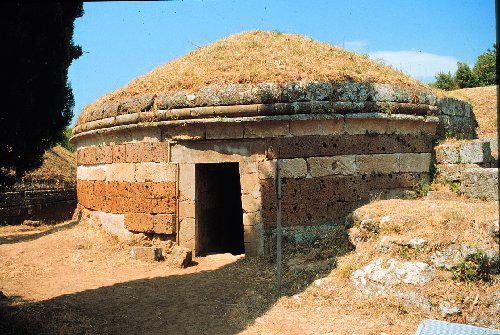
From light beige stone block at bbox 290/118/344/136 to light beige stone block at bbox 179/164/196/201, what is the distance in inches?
77.1

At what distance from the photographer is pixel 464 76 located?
892 inches

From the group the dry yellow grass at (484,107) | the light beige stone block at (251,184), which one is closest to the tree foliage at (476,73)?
the dry yellow grass at (484,107)

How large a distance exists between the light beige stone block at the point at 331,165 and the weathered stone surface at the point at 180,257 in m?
2.58

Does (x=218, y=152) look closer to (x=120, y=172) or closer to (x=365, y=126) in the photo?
(x=120, y=172)

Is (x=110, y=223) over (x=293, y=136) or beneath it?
beneath

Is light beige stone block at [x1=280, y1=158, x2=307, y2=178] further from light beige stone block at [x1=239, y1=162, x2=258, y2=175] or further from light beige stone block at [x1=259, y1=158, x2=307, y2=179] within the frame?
light beige stone block at [x1=239, y1=162, x2=258, y2=175]

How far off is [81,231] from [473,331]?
802cm

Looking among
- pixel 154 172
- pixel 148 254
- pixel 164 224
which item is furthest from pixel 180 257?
pixel 154 172

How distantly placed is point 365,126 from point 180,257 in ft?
13.2

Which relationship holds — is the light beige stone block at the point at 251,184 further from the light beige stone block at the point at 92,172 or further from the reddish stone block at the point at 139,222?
the light beige stone block at the point at 92,172

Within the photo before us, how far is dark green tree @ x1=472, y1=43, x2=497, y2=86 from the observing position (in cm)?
2122

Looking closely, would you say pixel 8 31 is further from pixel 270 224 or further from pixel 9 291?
pixel 270 224

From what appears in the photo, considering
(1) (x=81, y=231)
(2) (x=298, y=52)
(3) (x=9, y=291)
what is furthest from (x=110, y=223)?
(2) (x=298, y=52)

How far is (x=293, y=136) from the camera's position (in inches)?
271
